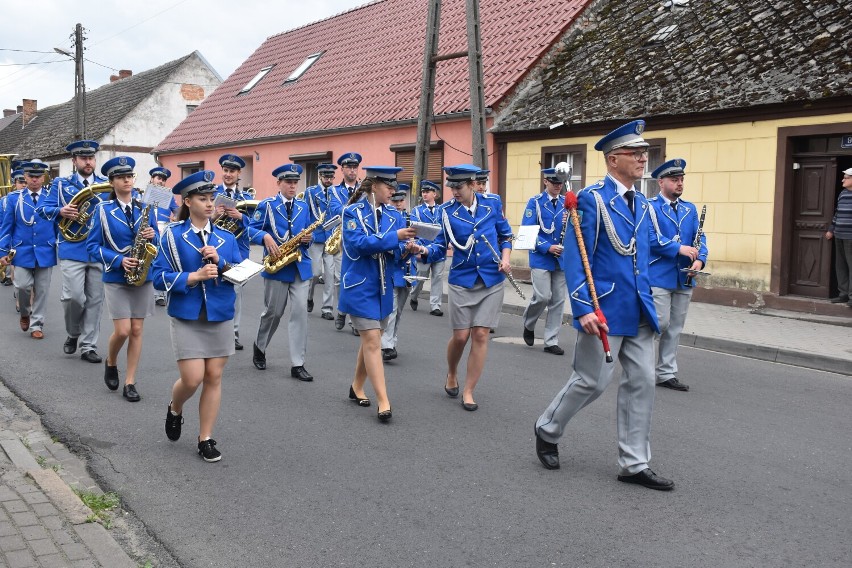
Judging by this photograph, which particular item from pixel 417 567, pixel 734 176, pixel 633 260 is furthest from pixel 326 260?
pixel 417 567

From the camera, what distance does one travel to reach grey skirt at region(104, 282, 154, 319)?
24.0 ft

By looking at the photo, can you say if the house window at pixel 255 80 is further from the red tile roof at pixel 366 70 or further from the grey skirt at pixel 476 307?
the grey skirt at pixel 476 307

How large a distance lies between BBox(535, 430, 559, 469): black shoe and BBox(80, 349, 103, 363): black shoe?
527 cm

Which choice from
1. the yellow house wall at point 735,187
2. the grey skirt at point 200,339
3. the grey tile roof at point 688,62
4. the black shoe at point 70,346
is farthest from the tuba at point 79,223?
the yellow house wall at point 735,187

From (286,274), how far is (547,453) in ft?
12.3

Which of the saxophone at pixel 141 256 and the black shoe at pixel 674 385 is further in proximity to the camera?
the black shoe at pixel 674 385

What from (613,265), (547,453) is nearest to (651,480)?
(547,453)

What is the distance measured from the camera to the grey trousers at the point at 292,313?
326 inches

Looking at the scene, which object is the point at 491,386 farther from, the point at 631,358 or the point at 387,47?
the point at 387,47

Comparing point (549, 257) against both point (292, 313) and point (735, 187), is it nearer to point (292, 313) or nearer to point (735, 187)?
point (292, 313)

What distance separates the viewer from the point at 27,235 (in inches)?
414

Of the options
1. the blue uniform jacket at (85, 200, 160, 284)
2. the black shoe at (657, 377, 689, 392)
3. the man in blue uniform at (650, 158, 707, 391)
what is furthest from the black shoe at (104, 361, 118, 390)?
the black shoe at (657, 377, 689, 392)

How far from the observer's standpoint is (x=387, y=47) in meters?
25.9

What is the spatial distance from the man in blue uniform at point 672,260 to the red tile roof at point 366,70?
10887 mm
